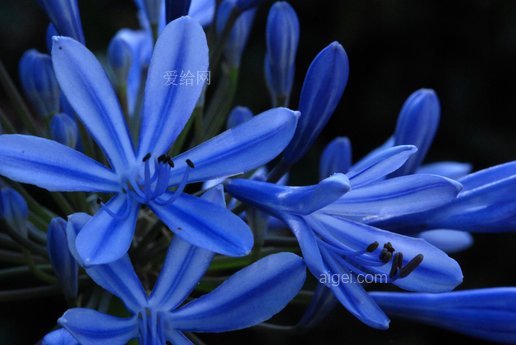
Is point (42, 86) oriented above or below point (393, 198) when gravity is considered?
above

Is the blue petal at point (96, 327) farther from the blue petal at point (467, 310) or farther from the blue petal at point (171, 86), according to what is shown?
the blue petal at point (467, 310)

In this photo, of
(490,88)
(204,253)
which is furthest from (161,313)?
(490,88)

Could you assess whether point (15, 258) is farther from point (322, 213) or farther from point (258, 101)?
point (258, 101)

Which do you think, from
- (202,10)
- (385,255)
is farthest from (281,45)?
(385,255)

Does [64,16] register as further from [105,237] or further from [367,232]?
[367,232]

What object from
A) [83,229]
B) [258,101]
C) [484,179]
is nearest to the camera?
[83,229]

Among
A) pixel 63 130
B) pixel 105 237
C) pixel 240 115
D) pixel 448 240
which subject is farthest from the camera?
pixel 448 240

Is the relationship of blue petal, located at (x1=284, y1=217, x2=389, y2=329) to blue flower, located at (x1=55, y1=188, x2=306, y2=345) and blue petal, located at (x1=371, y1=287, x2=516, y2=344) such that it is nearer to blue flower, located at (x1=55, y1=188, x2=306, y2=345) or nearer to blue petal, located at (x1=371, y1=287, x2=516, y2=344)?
blue flower, located at (x1=55, y1=188, x2=306, y2=345)
